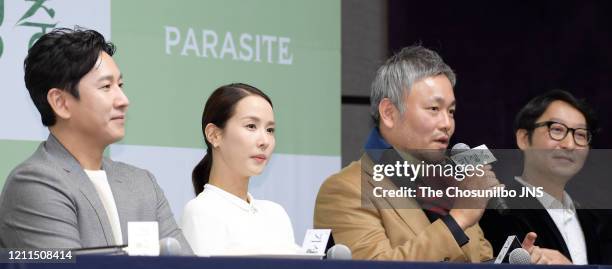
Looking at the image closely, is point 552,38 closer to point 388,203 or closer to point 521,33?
point 521,33

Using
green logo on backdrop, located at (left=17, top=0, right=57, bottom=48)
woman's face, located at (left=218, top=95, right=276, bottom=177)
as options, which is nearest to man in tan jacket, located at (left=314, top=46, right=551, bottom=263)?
woman's face, located at (left=218, top=95, right=276, bottom=177)

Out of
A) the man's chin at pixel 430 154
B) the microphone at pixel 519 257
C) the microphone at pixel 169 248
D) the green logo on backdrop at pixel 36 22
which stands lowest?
the microphone at pixel 519 257

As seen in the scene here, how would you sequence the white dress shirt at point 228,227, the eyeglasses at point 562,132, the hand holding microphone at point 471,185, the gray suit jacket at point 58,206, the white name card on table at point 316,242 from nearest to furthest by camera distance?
the gray suit jacket at point 58,206 < the white name card on table at point 316,242 < the white dress shirt at point 228,227 < the hand holding microphone at point 471,185 < the eyeglasses at point 562,132

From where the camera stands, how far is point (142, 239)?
2650mm

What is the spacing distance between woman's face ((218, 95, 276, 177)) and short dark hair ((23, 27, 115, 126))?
0.50m

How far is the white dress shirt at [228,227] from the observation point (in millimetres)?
3205

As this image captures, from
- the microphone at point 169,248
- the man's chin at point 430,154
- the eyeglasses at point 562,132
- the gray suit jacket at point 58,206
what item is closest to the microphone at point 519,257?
the man's chin at point 430,154

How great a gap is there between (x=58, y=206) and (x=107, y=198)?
0.75 ft

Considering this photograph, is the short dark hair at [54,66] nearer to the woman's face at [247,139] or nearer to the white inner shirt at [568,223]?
the woman's face at [247,139]

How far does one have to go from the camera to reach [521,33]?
5773 mm

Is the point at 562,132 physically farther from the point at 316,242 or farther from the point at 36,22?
the point at 36,22

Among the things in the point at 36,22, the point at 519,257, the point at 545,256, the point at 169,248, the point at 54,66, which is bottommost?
the point at 545,256

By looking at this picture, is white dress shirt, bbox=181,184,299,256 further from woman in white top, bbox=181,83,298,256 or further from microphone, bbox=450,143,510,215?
microphone, bbox=450,143,510,215

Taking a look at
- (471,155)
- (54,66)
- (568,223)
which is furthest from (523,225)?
(54,66)
